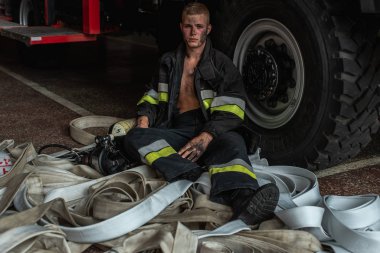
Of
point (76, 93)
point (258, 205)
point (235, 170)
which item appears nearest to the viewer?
point (258, 205)

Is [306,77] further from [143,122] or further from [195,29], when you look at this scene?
[143,122]

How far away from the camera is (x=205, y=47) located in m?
3.50

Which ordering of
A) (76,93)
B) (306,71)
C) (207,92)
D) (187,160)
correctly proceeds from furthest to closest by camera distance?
(76,93)
(207,92)
(306,71)
(187,160)

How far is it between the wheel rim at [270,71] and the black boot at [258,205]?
0.89 metres

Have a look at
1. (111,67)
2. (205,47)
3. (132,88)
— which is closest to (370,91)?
(205,47)

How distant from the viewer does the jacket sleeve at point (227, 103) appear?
327cm

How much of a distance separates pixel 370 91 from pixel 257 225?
1.08 m

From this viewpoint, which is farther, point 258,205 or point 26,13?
point 26,13

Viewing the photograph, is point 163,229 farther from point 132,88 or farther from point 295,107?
point 132,88

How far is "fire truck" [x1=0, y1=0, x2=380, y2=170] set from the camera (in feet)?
10.0

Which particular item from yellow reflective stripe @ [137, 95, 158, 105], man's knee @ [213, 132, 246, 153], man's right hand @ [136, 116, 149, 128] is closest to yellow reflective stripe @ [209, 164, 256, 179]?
man's knee @ [213, 132, 246, 153]

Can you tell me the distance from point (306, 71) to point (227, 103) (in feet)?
1.67

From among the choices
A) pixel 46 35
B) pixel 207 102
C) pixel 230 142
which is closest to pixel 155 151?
pixel 230 142

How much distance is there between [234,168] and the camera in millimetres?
2877
